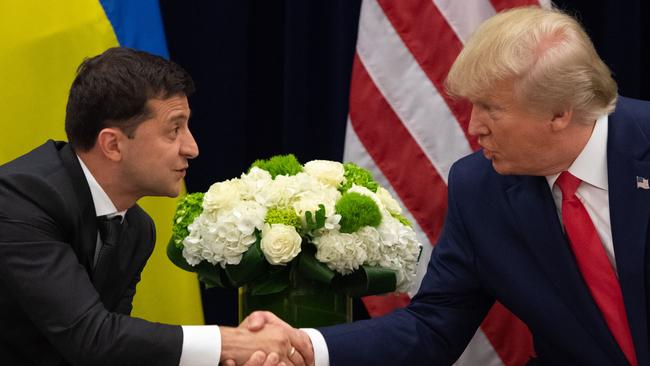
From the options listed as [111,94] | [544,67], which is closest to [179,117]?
[111,94]

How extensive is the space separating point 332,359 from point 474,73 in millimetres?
819

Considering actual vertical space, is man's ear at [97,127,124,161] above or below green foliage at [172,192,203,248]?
above

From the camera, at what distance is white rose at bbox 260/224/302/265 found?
2541 millimetres

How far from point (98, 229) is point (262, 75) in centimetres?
164

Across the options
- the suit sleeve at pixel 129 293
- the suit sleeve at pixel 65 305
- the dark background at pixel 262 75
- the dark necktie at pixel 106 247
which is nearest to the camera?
the suit sleeve at pixel 65 305

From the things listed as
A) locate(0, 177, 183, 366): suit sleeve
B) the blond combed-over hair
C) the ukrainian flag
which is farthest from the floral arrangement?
the ukrainian flag

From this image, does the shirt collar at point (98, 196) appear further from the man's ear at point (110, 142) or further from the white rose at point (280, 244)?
the white rose at point (280, 244)

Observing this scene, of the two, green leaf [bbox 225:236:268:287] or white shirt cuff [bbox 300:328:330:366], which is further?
white shirt cuff [bbox 300:328:330:366]

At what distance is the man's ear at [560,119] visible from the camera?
2541 millimetres

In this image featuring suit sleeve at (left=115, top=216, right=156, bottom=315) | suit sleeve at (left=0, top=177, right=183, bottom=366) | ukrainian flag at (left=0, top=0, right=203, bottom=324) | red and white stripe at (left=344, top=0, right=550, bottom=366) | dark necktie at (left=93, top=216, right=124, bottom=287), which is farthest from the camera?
red and white stripe at (left=344, top=0, right=550, bottom=366)

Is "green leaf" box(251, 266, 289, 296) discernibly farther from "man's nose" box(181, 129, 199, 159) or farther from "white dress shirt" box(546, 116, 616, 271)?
"white dress shirt" box(546, 116, 616, 271)

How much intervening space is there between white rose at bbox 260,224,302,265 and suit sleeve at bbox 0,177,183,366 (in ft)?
0.92

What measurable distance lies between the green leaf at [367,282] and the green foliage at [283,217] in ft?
0.62

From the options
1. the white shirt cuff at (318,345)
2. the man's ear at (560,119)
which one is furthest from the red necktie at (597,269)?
the white shirt cuff at (318,345)
